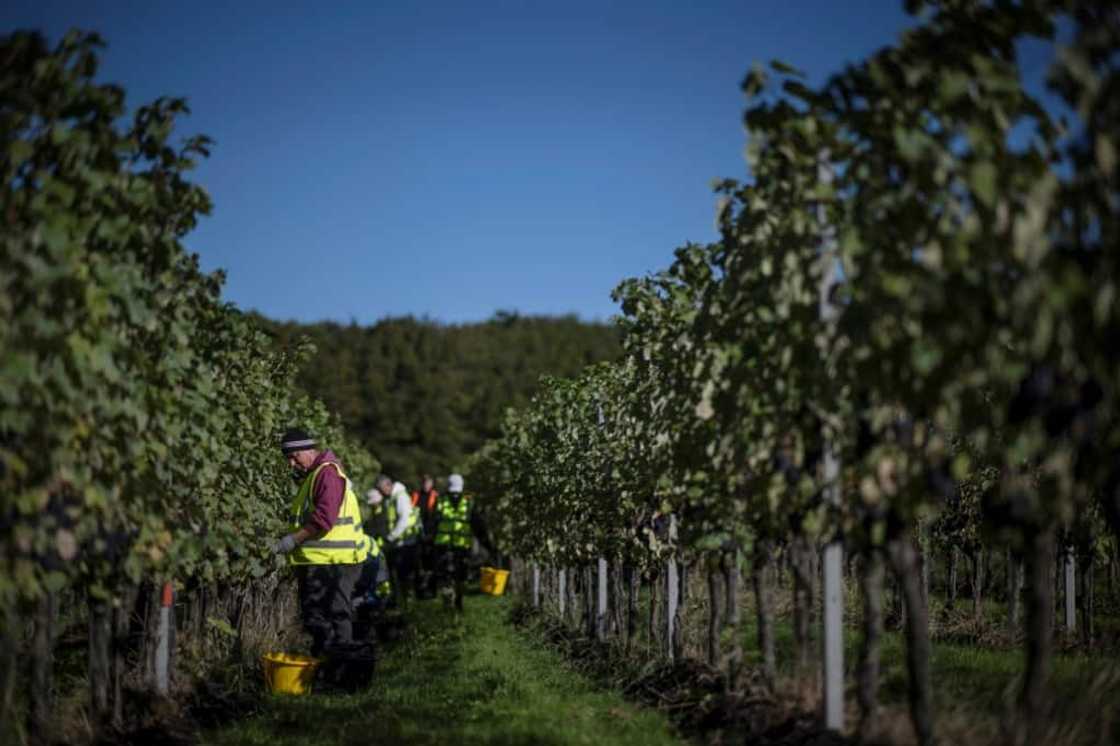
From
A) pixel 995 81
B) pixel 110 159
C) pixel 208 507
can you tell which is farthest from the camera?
pixel 208 507

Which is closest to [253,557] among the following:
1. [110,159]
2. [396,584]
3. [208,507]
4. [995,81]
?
[208,507]

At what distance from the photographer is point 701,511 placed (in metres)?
6.94

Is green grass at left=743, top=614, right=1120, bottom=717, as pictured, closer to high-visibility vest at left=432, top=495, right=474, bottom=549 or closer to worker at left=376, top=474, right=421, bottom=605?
high-visibility vest at left=432, top=495, right=474, bottom=549

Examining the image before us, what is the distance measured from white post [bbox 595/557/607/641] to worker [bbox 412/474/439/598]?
8146mm

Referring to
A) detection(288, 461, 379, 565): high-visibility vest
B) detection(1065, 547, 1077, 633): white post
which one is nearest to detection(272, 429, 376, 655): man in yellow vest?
detection(288, 461, 379, 565): high-visibility vest

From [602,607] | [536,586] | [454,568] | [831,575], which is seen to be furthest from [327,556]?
[536,586]

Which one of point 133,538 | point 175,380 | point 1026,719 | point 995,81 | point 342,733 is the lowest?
point 342,733

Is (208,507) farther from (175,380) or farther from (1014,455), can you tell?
(1014,455)

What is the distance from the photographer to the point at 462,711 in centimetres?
716

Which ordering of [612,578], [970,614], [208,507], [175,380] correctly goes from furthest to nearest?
[970,614]
[612,578]
[208,507]
[175,380]

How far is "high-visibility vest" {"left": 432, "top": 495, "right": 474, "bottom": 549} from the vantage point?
16.9 metres

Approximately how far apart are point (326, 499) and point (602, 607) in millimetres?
3501

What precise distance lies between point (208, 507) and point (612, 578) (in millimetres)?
4654

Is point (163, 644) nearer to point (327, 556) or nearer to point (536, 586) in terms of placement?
point (327, 556)
